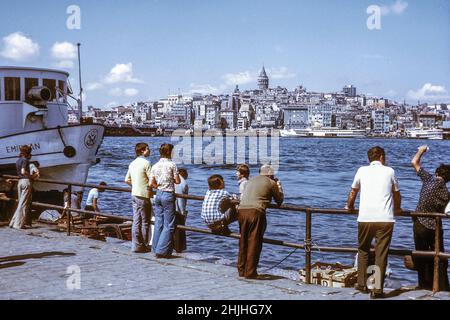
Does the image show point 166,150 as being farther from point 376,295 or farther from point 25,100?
point 25,100

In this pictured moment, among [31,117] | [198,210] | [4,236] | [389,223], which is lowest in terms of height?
[198,210]

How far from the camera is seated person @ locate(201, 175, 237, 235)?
777 cm

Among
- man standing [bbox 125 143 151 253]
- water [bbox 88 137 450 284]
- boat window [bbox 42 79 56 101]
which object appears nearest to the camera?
man standing [bbox 125 143 151 253]

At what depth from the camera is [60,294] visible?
256 inches

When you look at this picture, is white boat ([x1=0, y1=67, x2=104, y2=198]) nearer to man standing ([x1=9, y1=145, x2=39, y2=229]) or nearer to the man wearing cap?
man standing ([x1=9, y1=145, x2=39, y2=229])

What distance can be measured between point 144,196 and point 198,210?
74.4 ft

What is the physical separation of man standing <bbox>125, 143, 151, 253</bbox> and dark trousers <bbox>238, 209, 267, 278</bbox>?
2.13 metres

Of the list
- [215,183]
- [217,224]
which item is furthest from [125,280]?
[215,183]

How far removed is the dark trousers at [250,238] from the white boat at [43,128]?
13.7 m

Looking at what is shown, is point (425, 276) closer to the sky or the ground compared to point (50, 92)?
closer to the ground

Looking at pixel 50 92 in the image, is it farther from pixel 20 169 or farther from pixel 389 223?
pixel 389 223

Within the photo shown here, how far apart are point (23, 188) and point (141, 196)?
386 centimetres

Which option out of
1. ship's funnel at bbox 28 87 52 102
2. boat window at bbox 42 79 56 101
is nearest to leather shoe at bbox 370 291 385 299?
ship's funnel at bbox 28 87 52 102
